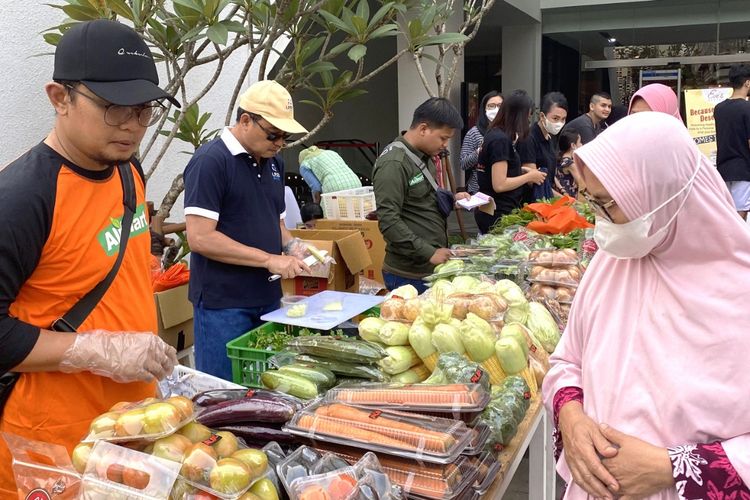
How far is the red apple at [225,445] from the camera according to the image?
1.42 meters

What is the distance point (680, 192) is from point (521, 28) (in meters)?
13.0

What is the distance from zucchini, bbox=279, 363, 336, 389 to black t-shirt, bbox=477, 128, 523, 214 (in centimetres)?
370

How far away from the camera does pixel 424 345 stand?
2.35 meters

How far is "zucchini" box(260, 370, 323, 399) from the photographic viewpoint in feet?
6.61

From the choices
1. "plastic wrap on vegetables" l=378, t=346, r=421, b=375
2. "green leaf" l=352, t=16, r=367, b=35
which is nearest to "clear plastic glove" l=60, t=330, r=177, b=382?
"plastic wrap on vegetables" l=378, t=346, r=421, b=375

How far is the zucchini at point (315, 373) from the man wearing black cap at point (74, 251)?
430mm

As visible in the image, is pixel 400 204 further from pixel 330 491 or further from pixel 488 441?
→ pixel 330 491

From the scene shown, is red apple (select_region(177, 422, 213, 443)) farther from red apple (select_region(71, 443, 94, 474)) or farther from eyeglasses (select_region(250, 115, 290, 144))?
eyeglasses (select_region(250, 115, 290, 144))

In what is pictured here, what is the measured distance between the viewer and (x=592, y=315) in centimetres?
163

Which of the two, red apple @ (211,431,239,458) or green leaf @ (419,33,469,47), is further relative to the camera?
green leaf @ (419,33,469,47)

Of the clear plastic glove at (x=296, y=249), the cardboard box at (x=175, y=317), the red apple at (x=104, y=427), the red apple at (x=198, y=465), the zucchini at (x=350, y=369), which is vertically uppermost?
the clear plastic glove at (x=296, y=249)

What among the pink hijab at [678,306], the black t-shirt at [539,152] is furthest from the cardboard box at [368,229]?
the pink hijab at [678,306]

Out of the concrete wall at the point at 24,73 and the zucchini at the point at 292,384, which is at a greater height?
the concrete wall at the point at 24,73

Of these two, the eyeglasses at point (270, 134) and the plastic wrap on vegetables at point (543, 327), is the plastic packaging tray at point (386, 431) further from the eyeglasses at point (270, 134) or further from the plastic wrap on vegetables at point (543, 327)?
the eyeglasses at point (270, 134)
